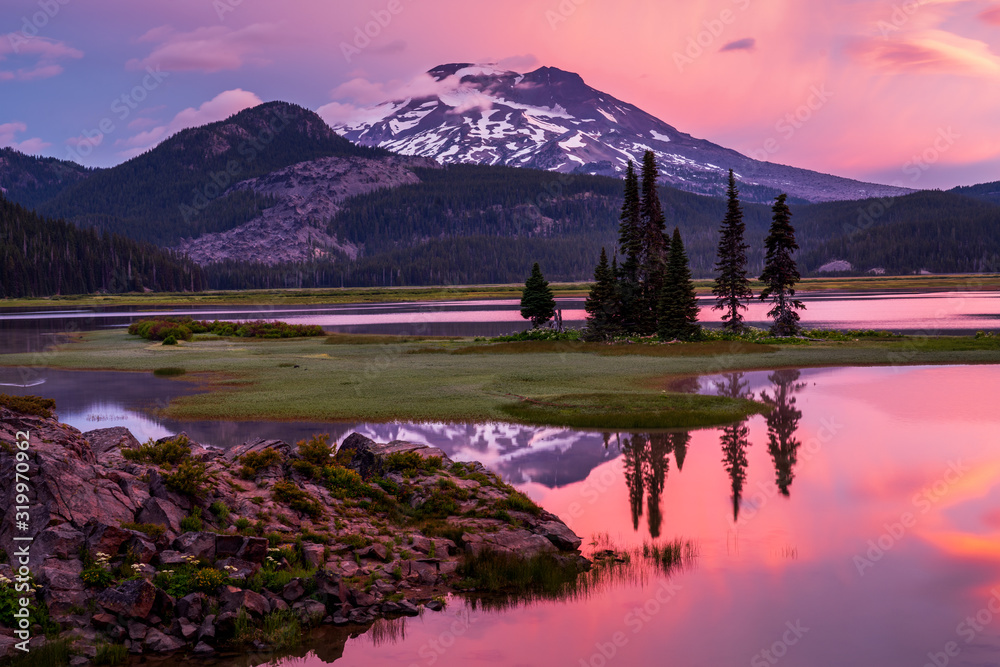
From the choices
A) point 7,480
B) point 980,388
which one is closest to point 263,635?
point 7,480

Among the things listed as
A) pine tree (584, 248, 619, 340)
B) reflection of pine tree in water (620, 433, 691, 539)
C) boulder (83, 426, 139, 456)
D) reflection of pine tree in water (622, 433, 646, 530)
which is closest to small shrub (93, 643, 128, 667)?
boulder (83, 426, 139, 456)

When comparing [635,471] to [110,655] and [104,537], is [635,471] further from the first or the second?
[110,655]

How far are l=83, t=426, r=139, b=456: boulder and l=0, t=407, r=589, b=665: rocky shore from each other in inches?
2.6

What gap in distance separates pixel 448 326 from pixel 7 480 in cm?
8274

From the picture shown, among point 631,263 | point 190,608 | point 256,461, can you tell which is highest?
point 631,263

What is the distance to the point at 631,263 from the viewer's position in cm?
7375

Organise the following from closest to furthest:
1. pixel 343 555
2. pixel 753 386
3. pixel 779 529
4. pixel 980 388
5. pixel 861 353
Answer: pixel 343 555 < pixel 779 529 < pixel 980 388 < pixel 753 386 < pixel 861 353

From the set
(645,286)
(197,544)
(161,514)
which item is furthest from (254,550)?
A: (645,286)

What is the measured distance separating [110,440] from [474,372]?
3005 cm

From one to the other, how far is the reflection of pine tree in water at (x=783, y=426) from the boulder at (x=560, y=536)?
23.1ft

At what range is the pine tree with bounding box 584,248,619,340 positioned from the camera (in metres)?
69.9

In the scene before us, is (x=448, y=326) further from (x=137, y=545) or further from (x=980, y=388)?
(x=137, y=545)

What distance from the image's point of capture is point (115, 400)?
1566 inches

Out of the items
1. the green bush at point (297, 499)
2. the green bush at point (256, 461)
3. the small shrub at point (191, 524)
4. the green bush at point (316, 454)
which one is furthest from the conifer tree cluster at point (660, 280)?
the small shrub at point (191, 524)
